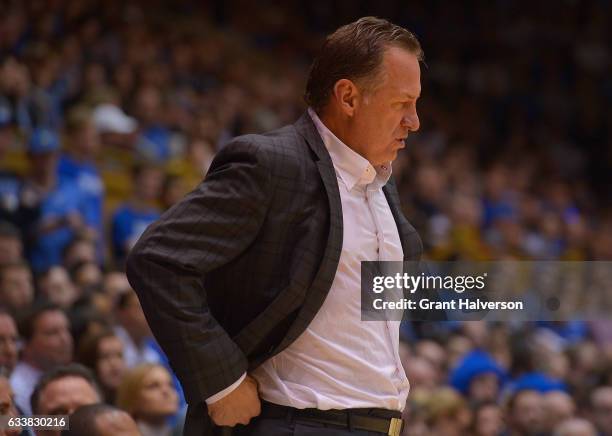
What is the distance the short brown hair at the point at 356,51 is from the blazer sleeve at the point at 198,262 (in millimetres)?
254

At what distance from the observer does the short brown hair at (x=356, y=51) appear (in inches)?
83.7

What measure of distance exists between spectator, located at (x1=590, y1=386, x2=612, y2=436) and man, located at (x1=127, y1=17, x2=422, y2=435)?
335 cm

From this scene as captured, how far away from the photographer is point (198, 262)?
197 cm

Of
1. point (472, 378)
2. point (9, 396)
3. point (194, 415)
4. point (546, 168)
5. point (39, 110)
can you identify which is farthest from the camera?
point (546, 168)

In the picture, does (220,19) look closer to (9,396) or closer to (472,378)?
(472,378)

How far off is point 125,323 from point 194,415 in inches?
116

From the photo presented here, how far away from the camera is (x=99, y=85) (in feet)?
23.8

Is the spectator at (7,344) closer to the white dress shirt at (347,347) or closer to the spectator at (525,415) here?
the white dress shirt at (347,347)

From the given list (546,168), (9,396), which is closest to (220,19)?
(546,168)

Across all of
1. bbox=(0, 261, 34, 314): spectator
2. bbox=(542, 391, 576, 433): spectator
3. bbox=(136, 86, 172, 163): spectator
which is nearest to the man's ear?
bbox=(0, 261, 34, 314): spectator

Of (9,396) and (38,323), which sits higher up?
(9,396)

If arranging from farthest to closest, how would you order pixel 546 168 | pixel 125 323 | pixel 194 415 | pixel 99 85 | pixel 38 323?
pixel 546 168 < pixel 99 85 < pixel 125 323 < pixel 38 323 < pixel 194 415

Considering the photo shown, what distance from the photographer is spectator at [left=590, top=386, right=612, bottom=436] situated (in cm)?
521

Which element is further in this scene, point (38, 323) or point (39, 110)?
point (39, 110)
